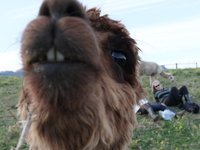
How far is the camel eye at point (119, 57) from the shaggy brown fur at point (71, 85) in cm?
1

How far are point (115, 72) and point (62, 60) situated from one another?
83 centimetres

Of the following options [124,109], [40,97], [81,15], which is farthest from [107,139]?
[81,15]

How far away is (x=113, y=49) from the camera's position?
381 cm

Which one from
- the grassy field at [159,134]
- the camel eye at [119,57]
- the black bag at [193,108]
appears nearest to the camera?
the camel eye at [119,57]

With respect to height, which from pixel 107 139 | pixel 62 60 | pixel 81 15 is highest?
pixel 81 15

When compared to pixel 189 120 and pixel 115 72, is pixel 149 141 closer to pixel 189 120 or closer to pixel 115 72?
pixel 189 120

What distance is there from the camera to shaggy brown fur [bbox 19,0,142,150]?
9.63ft

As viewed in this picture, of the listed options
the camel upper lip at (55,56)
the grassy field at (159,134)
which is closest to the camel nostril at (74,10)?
the camel upper lip at (55,56)

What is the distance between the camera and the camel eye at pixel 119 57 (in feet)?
12.4

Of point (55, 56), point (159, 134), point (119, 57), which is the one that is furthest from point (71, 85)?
point (159, 134)

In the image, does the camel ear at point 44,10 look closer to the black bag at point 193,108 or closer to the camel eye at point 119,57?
the camel eye at point 119,57

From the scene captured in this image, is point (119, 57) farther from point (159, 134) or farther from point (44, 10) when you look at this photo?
point (159, 134)

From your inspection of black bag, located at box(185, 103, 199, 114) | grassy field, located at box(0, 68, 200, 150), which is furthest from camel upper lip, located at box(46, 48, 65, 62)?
black bag, located at box(185, 103, 199, 114)

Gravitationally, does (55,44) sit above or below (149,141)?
above
